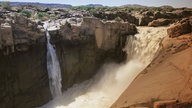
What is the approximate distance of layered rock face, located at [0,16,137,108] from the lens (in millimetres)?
19844

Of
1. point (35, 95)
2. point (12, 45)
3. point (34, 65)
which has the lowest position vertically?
point (35, 95)

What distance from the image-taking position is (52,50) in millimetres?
22438

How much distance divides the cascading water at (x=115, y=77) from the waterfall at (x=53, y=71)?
2.35 feet

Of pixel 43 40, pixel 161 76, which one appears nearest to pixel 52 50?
pixel 43 40

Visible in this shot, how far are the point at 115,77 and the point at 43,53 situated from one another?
6.27 metres

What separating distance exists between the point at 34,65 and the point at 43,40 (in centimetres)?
205

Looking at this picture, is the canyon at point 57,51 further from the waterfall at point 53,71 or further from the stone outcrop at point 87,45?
the waterfall at point 53,71

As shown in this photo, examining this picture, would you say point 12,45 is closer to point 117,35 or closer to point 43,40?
point 43,40

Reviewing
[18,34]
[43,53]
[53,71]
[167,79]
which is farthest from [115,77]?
[167,79]

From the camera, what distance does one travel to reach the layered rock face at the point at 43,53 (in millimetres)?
19844

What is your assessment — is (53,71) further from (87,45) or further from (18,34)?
(18,34)

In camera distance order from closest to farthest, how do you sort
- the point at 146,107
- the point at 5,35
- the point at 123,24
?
the point at 146,107
the point at 5,35
the point at 123,24

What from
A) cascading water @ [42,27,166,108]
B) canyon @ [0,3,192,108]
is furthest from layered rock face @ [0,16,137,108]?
cascading water @ [42,27,166,108]

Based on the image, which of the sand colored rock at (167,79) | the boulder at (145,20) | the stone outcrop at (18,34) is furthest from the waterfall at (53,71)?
the boulder at (145,20)
